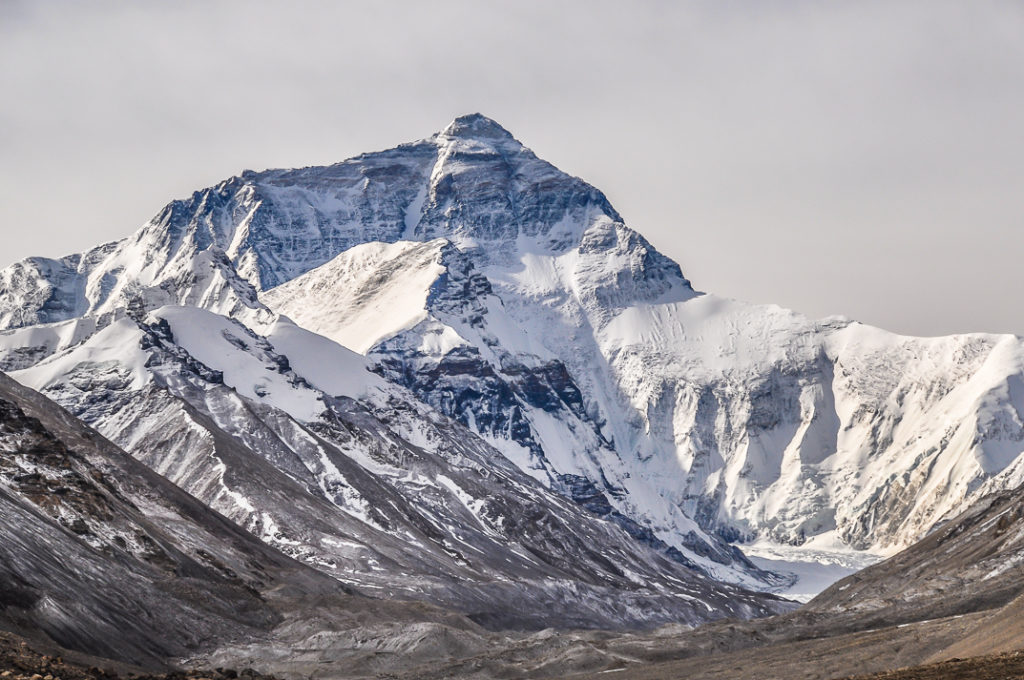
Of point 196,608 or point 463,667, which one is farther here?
point 196,608

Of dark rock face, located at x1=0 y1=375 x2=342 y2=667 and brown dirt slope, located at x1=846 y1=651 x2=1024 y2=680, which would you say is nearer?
brown dirt slope, located at x1=846 y1=651 x2=1024 y2=680

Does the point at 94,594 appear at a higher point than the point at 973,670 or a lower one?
lower

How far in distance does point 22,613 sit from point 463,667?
38673 mm

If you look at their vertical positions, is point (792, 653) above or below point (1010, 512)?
below

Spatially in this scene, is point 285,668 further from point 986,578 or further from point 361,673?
point 986,578

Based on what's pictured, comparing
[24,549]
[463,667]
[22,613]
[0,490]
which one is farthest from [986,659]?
[0,490]

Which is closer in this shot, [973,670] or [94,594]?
[973,670]

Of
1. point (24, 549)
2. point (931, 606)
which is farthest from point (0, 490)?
point (931, 606)

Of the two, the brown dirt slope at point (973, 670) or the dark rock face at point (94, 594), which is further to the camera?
the dark rock face at point (94, 594)

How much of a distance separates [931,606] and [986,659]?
75.5m

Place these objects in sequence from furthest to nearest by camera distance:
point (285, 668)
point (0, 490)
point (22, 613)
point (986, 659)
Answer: point (0, 490), point (285, 668), point (22, 613), point (986, 659)

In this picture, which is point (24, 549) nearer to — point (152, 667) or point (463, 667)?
point (152, 667)

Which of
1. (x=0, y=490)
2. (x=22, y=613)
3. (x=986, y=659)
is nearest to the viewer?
(x=986, y=659)

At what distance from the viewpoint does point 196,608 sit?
183625mm
